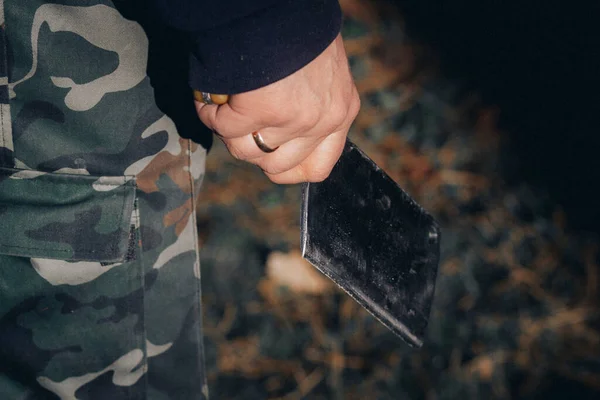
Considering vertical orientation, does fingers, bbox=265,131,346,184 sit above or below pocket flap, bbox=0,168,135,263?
above

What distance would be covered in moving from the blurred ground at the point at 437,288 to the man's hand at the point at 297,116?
0.85m

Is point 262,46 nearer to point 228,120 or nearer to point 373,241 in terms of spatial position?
point 228,120

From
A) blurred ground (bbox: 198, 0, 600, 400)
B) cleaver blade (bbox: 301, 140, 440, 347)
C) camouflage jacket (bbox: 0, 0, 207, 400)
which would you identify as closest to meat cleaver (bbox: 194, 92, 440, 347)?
cleaver blade (bbox: 301, 140, 440, 347)

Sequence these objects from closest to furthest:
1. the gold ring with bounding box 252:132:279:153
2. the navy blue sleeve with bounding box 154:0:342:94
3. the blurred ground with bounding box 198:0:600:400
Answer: the navy blue sleeve with bounding box 154:0:342:94
the gold ring with bounding box 252:132:279:153
the blurred ground with bounding box 198:0:600:400

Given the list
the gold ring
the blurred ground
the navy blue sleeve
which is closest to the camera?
the navy blue sleeve

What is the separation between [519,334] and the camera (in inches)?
57.6

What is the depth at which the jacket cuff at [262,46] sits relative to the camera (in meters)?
0.53

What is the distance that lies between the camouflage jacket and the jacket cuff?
0.21m

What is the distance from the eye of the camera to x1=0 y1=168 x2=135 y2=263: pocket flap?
2.27 feet

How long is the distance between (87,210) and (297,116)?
13.4 inches

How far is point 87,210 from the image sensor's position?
734 millimetres

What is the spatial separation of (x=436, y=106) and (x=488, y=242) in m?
0.46

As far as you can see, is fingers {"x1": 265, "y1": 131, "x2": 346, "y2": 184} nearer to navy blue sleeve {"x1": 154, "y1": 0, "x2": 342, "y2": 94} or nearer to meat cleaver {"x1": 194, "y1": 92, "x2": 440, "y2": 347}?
meat cleaver {"x1": 194, "y1": 92, "x2": 440, "y2": 347}

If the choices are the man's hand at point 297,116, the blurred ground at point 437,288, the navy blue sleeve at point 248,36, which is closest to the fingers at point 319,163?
the man's hand at point 297,116
